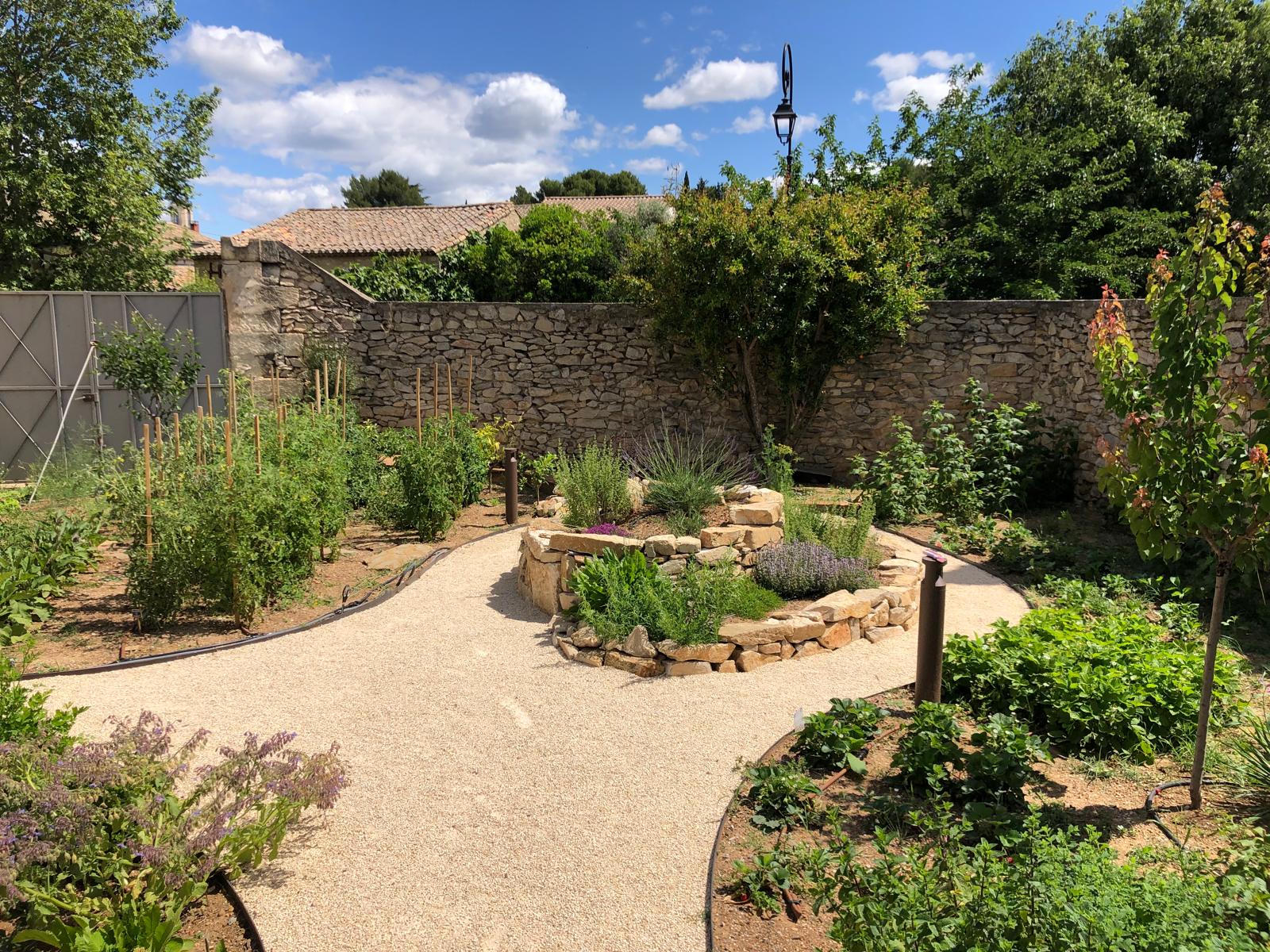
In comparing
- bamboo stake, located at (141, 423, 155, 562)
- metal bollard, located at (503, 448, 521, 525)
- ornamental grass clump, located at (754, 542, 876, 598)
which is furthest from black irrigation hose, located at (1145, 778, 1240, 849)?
metal bollard, located at (503, 448, 521, 525)

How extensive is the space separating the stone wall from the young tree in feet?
3.98

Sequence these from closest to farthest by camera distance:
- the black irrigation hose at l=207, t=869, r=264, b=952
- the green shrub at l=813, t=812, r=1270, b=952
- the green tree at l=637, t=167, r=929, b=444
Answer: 1. the green shrub at l=813, t=812, r=1270, b=952
2. the black irrigation hose at l=207, t=869, r=264, b=952
3. the green tree at l=637, t=167, r=929, b=444

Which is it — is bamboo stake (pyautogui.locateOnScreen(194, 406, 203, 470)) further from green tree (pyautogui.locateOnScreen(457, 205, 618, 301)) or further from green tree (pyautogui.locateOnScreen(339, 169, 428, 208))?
green tree (pyautogui.locateOnScreen(339, 169, 428, 208))

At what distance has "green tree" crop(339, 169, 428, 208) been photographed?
40906 millimetres

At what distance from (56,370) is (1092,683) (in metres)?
11.6

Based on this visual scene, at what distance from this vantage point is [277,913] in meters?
2.93

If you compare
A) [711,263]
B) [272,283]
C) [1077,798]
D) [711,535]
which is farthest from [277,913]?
[272,283]

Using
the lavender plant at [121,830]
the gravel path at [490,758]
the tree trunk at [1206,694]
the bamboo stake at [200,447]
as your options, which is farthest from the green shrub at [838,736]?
the bamboo stake at [200,447]

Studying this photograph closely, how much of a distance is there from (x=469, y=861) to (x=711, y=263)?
7.66 metres

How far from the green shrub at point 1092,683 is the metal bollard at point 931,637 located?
239mm

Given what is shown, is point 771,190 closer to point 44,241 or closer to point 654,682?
point 654,682

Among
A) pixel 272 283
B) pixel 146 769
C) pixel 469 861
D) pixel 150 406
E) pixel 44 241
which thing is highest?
pixel 44 241

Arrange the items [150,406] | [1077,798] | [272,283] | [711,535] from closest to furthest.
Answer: [1077,798]
[711,535]
[150,406]
[272,283]

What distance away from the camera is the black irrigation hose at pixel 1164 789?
10.5 feet
